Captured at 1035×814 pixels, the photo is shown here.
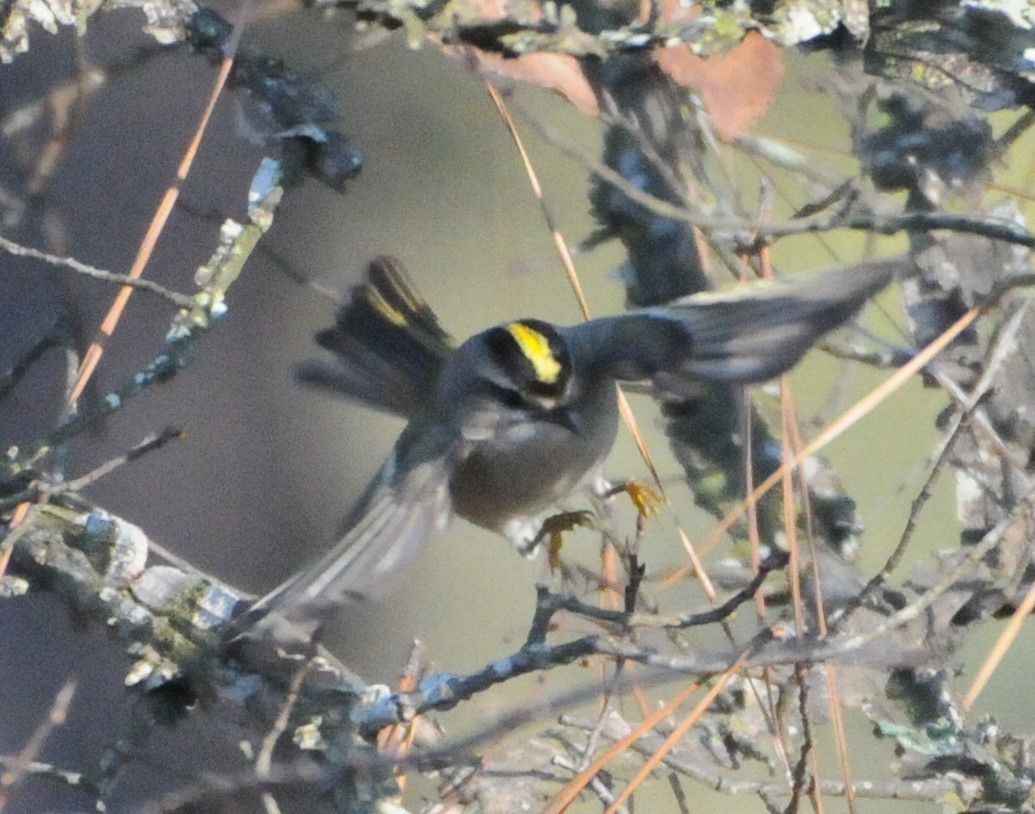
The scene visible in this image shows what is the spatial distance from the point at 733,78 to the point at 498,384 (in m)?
0.35

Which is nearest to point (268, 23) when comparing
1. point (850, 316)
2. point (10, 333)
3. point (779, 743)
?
point (10, 333)

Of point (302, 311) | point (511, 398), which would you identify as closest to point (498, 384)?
point (511, 398)

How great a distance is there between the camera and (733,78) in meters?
0.99

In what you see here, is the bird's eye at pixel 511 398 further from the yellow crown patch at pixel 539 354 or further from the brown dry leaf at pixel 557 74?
the brown dry leaf at pixel 557 74

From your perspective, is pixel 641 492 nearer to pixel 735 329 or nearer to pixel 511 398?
pixel 511 398

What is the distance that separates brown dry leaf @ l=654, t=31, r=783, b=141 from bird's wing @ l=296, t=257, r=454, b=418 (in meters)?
0.32

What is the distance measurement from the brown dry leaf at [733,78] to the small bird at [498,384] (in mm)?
224

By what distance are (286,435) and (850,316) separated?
2.26ft

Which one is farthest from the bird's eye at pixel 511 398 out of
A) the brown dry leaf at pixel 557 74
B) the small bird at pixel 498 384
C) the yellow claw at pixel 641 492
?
the brown dry leaf at pixel 557 74

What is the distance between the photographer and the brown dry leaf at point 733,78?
0.97m

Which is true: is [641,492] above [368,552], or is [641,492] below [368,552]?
below

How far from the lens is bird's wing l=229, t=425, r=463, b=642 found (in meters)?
0.67

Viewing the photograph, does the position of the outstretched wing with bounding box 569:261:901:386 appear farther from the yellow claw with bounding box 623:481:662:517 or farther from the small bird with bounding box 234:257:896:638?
the yellow claw with bounding box 623:481:662:517

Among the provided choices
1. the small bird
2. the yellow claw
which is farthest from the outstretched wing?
the yellow claw
